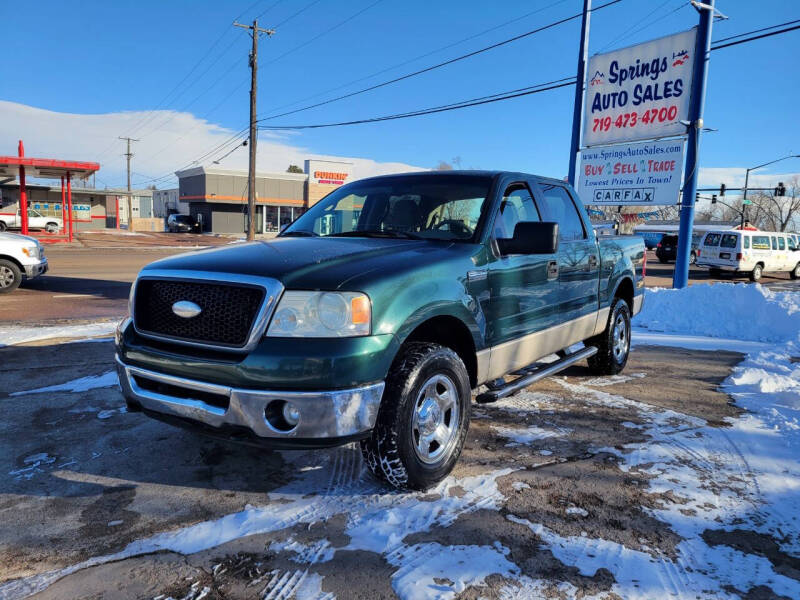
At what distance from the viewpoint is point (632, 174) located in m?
13.6

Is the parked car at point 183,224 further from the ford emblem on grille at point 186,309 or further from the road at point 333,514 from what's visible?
the ford emblem on grille at point 186,309

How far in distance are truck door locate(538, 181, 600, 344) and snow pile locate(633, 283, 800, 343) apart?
14.9 feet

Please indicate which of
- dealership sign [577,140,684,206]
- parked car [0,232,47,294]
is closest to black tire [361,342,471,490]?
parked car [0,232,47,294]

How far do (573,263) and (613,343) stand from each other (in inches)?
60.0

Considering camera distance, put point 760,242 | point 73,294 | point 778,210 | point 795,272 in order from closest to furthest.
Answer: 1. point 73,294
2. point 760,242
3. point 795,272
4. point 778,210

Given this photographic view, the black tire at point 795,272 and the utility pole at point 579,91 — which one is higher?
the utility pole at point 579,91

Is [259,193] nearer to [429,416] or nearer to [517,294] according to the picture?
→ [517,294]

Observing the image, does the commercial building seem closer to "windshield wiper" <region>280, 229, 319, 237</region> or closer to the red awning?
the red awning

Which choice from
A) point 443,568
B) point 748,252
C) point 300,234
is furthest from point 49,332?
point 748,252

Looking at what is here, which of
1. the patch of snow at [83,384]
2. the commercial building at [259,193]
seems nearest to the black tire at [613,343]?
the patch of snow at [83,384]

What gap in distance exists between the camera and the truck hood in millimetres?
2875

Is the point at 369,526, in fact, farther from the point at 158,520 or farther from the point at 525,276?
the point at 525,276

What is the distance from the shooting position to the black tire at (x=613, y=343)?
581 cm

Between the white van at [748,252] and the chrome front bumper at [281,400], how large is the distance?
23.1 meters
